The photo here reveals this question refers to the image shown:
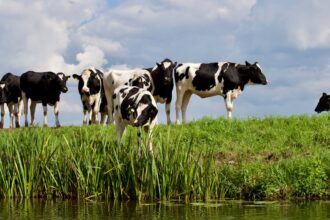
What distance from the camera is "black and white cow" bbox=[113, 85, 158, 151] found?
16406 mm

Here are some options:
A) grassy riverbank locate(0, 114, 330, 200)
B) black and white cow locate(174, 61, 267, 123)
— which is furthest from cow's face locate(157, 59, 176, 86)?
grassy riverbank locate(0, 114, 330, 200)

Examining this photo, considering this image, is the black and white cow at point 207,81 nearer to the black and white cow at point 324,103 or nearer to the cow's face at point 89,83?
the cow's face at point 89,83

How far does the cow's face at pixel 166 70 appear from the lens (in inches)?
982

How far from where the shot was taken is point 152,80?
2492cm

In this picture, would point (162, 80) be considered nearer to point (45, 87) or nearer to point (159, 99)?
point (159, 99)

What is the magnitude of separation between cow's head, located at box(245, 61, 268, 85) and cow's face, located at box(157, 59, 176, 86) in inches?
150

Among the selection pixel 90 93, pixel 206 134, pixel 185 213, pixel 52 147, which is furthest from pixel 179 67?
pixel 185 213

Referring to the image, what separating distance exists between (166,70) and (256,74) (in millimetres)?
4533

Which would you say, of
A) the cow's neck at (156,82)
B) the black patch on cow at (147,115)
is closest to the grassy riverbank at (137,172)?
the black patch on cow at (147,115)

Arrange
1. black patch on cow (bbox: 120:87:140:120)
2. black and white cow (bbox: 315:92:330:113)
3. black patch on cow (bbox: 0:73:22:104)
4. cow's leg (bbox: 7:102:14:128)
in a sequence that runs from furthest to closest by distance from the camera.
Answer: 1. black and white cow (bbox: 315:92:330:113)
2. black patch on cow (bbox: 0:73:22:104)
3. cow's leg (bbox: 7:102:14:128)
4. black patch on cow (bbox: 120:87:140:120)

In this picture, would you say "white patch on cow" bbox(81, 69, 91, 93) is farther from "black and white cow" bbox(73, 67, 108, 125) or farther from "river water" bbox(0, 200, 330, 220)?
"river water" bbox(0, 200, 330, 220)

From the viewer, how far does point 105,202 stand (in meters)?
14.2

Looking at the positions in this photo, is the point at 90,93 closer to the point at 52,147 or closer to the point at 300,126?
the point at 300,126

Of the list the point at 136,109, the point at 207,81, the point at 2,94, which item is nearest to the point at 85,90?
the point at 207,81
